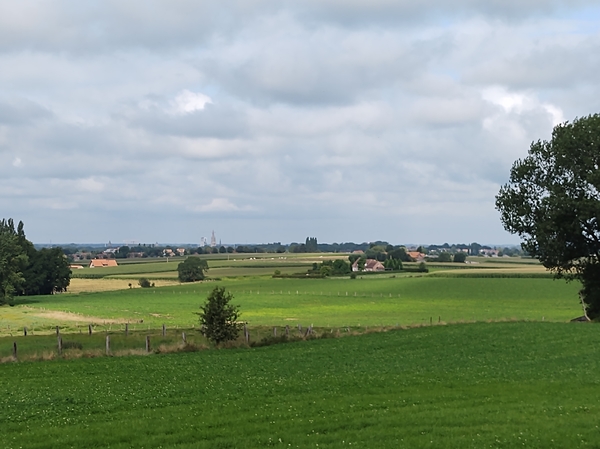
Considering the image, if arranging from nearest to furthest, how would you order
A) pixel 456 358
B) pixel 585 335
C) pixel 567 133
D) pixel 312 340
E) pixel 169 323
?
pixel 456 358
pixel 585 335
pixel 312 340
pixel 567 133
pixel 169 323

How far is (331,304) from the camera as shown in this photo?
8788cm

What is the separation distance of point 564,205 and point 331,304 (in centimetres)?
4475

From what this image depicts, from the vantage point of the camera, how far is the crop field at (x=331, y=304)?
6600 cm

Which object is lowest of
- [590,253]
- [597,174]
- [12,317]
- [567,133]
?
[12,317]

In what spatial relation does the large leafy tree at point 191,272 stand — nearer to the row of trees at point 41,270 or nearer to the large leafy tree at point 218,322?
the row of trees at point 41,270

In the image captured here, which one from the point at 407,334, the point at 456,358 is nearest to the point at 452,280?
the point at 407,334

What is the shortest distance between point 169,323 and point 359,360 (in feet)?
127

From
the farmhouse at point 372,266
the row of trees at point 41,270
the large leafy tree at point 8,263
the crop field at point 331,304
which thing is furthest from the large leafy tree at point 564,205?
the farmhouse at point 372,266

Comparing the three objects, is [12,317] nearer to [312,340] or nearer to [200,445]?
[312,340]

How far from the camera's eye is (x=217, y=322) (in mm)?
37844

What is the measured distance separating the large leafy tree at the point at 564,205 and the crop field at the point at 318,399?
1712 centimetres

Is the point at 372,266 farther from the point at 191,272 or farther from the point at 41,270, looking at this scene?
the point at 41,270

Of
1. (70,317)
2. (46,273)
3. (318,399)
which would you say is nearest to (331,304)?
(70,317)

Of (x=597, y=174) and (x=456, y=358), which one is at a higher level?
(x=597, y=174)
